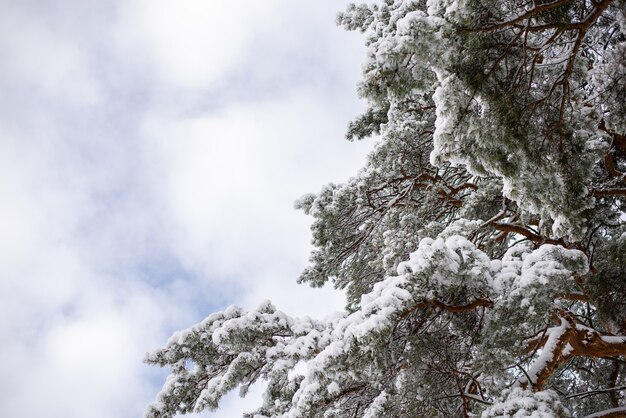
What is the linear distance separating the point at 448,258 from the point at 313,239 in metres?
4.27

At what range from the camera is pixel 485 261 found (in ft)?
14.8

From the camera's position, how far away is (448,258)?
169 inches

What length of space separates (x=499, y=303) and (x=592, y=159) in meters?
1.51

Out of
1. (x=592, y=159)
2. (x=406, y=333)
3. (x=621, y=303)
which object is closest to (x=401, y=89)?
(x=592, y=159)

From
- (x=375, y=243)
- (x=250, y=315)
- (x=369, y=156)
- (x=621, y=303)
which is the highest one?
(x=369, y=156)

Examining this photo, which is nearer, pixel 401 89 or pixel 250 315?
pixel 401 89

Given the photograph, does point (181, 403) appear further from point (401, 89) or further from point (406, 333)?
point (401, 89)

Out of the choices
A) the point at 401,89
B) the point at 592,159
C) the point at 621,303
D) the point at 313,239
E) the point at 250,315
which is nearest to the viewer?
the point at 401,89

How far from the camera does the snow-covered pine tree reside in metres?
4.11

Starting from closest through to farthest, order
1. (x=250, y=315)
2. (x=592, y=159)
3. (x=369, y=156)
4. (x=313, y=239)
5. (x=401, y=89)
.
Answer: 1. (x=401, y=89)
2. (x=592, y=159)
3. (x=250, y=315)
4. (x=369, y=156)
5. (x=313, y=239)

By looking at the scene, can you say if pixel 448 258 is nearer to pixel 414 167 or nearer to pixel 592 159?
pixel 592 159

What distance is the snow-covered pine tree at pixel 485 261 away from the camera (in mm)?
4105

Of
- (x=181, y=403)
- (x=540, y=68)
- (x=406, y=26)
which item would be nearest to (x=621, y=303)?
(x=540, y=68)

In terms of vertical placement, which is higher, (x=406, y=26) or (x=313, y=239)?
(x=313, y=239)
